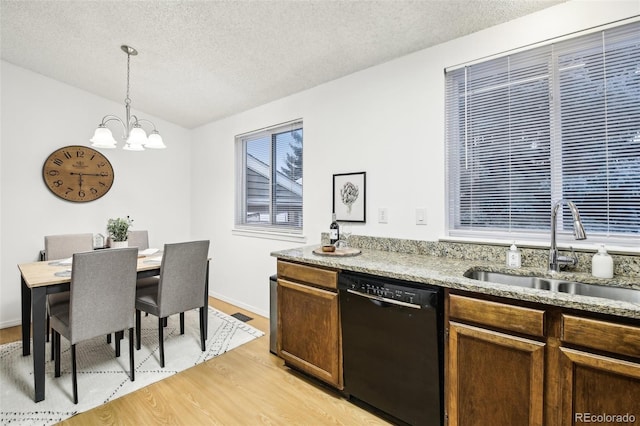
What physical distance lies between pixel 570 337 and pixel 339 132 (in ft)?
7.05

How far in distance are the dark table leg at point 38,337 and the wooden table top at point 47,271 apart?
58 mm

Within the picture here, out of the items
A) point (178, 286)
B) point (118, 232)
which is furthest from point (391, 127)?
point (118, 232)

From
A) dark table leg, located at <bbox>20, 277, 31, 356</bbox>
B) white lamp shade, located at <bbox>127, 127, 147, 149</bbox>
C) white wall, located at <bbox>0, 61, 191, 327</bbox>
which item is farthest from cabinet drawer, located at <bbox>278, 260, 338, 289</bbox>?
white wall, located at <bbox>0, 61, 191, 327</bbox>

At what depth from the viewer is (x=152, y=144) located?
255cm

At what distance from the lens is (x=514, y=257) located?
1.75 metres

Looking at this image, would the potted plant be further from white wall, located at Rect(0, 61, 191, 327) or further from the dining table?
white wall, located at Rect(0, 61, 191, 327)

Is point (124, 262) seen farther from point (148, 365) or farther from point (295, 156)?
point (295, 156)

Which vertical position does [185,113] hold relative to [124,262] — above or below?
above

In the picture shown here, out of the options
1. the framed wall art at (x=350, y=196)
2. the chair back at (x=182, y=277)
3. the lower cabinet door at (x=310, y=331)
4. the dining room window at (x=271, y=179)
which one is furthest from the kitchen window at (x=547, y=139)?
the chair back at (x=182, y=277)

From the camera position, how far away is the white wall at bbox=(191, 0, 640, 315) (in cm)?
190

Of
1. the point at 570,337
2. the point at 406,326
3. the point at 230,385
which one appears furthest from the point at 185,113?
the point at 570,337

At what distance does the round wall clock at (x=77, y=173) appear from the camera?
3.43 m

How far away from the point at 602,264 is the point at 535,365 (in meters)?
0.65

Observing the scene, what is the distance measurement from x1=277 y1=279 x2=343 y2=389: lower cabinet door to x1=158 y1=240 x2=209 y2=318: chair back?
2.58 ft
